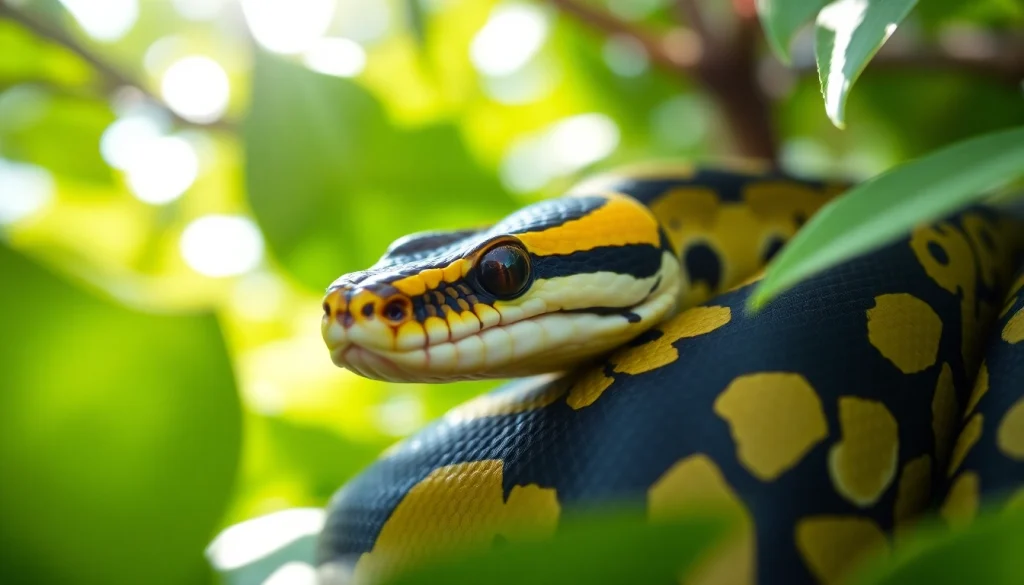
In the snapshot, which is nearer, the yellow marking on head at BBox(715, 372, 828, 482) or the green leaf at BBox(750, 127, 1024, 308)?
the green leaf at BBox(750, 127, 1024, 308)

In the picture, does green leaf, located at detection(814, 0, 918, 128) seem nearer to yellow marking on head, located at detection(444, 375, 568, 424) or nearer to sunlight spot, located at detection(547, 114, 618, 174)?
yellow marking on head, located at detection(444, 375, 568, 424)

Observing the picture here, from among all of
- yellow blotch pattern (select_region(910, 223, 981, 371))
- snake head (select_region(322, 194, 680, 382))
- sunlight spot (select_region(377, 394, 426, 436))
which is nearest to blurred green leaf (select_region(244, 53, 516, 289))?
sunlight spot (select_region(377, 394, 426, 436))

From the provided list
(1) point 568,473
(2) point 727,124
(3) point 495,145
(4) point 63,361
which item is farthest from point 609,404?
(3) point 495,145

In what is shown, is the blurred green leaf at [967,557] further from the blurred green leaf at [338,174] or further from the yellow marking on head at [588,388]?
the blurred green leaf at [338,174]

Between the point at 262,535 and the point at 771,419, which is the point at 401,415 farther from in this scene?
the point at 771,419

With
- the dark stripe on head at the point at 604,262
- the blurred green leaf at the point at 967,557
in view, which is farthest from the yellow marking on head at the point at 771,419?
the dark stripe on head at the point at 604,262

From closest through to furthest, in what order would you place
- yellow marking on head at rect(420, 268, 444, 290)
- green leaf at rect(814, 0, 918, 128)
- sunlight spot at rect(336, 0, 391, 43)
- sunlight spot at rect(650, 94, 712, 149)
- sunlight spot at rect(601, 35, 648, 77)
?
green leaf at rect(814, 0, 918, 128) → yellow marking on head at rect(420, 268, 444, 290) → sunlight spot at rect(601, 35, 648, 77) → sunlight spot at rect(650, 94, 712, 149) → sunlight spot at rect(336, 0, 391, 43)

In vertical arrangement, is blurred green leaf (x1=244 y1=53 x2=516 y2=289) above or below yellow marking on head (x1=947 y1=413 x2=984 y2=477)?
above
